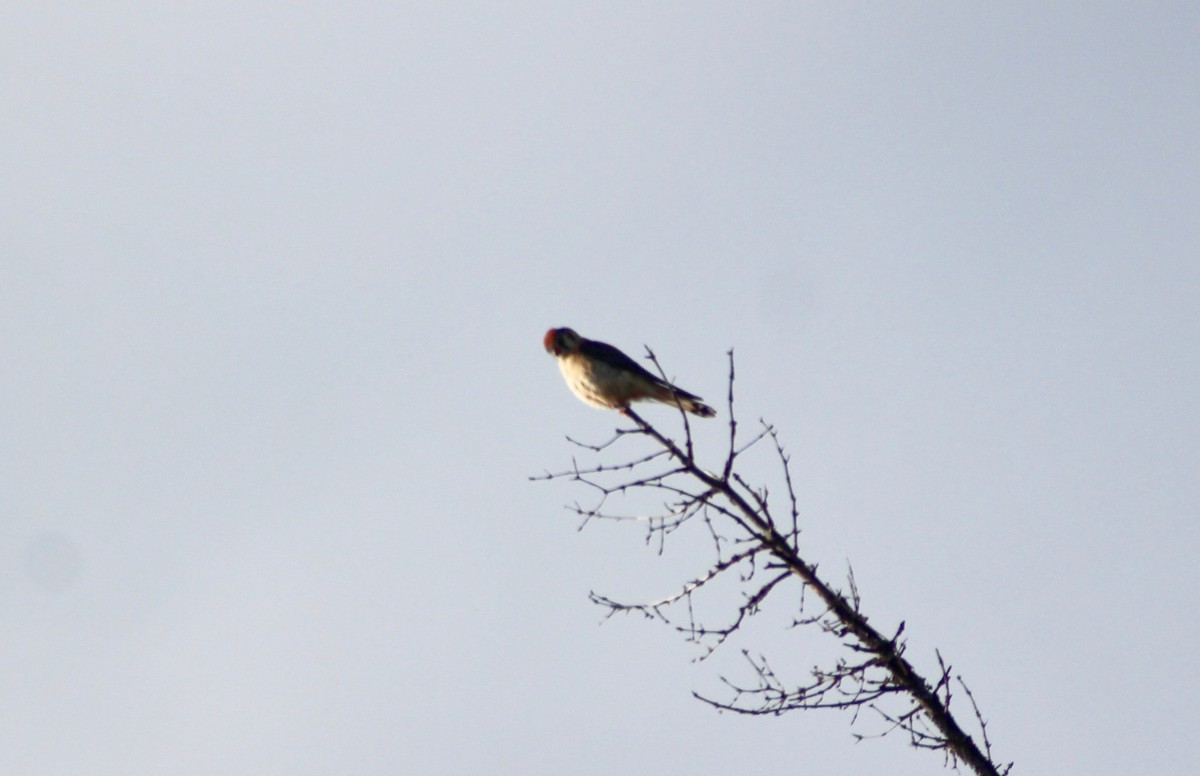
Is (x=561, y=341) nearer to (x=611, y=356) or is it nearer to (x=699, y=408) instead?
(x=611, y=356)

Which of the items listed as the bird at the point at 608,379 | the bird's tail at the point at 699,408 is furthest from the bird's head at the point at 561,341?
the bird's tail at the point at 699,408

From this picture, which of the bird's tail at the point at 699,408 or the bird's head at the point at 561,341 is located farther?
the bird's head at the point at 561,341

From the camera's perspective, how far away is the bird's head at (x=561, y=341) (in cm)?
981

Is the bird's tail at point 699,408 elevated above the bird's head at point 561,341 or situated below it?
below

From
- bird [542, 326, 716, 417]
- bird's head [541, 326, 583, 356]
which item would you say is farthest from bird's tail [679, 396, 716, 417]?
bird's head [541, 326, 583, 356]

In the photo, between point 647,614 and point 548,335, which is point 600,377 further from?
point 647,614

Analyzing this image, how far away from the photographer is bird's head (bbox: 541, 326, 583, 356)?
32.2 feet

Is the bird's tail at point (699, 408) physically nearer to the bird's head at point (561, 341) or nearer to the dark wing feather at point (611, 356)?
the dark wing feather at point (611, 356)

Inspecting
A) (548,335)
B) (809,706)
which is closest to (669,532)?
(809,706)

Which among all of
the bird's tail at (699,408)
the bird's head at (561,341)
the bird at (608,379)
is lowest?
the bird's tail at (699,408)

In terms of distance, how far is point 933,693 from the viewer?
5309mm

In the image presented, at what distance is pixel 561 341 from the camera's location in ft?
32.4

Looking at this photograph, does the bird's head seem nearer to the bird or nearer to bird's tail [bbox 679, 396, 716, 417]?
the bird

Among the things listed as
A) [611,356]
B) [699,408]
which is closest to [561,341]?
[611,356]
